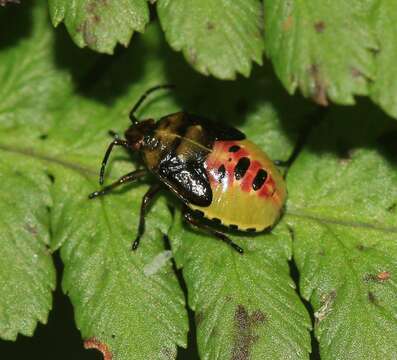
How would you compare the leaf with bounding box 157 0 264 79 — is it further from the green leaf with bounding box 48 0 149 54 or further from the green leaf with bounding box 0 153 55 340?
the green leaf with bounding box 0 153 55 340

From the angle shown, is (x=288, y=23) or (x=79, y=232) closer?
(x=288, y=23)

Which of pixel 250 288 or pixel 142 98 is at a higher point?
pixel 142 98

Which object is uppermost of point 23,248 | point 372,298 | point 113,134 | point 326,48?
point 326,48

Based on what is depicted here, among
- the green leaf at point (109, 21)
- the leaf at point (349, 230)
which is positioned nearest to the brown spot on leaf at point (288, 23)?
the green leaf at point (109, 21)

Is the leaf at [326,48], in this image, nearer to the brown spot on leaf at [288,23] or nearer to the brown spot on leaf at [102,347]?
the brown spot on leaf at [288,23]

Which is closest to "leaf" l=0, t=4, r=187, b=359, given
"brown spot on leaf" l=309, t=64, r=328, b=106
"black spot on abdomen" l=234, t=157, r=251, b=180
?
"black spot on abdomen" l=234, t=157, r=251, b=180

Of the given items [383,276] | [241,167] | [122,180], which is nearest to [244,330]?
[383,276]

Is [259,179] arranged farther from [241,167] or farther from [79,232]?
[79,232]

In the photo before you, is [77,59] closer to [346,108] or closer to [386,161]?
[346,108]
